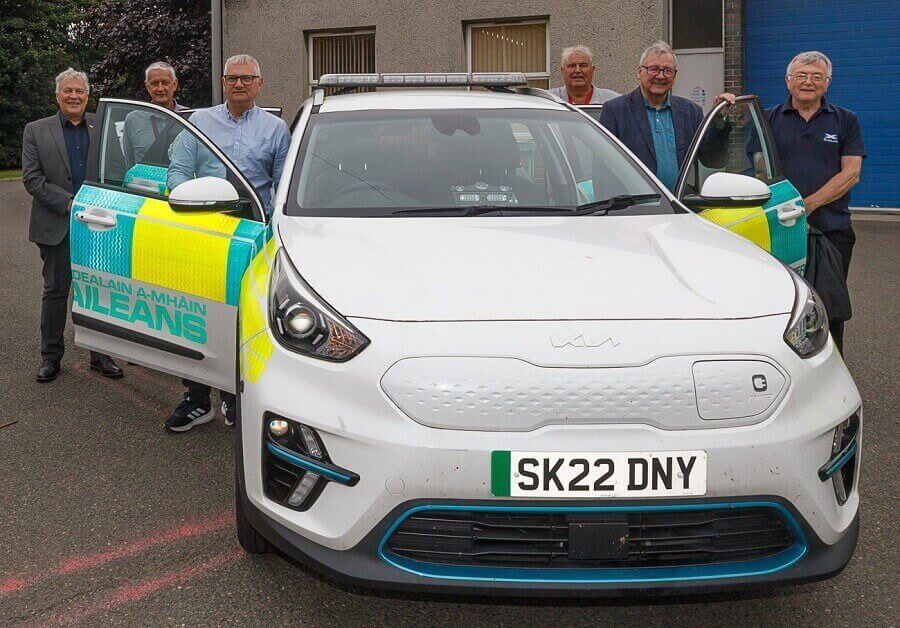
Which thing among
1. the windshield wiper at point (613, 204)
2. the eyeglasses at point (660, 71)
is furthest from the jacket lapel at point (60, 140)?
the windshield wiper at point (613, 204)

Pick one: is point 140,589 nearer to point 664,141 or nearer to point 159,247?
point 159,247

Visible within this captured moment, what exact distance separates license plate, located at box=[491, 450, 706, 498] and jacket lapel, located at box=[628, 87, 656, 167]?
133 inches

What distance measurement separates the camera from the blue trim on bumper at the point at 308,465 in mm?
2523

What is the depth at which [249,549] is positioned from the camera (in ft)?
10.7

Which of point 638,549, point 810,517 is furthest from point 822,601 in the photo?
point 638,549

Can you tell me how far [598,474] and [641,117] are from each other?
354cm

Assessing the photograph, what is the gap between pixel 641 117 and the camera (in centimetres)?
561

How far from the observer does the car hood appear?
2.71m

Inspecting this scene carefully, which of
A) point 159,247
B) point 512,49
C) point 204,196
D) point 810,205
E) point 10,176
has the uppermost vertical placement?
point 512,49

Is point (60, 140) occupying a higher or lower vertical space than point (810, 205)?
higher

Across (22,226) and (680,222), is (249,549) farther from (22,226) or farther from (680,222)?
(22,226)

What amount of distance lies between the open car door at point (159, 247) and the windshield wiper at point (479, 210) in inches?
21.7

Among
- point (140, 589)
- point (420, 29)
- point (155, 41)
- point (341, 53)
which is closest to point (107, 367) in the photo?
point (140, 589)

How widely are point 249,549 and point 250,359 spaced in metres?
0.73
